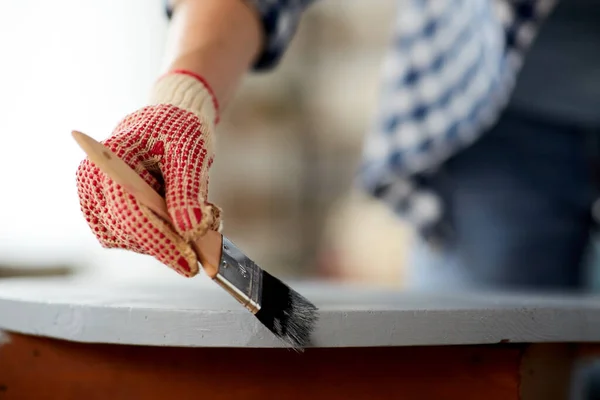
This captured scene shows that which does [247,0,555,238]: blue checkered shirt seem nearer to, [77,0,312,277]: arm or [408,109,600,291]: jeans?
[408,109,600,291]: jeans

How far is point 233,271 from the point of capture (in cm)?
50

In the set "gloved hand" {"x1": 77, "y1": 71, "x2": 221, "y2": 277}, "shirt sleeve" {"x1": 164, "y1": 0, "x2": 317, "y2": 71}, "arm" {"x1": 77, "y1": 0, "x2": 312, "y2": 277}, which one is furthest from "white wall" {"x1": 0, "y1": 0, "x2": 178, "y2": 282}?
"gloved hand" {"x1": 77, "y1": 71, "x2": 221, "y2": 277}

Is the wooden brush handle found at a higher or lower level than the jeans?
higher

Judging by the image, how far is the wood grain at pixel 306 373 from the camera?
1.73ft

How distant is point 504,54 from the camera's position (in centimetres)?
98

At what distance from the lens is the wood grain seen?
53 cm

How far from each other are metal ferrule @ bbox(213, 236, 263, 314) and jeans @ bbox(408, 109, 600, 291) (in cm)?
68

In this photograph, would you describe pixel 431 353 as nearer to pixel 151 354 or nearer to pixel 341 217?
pixel 151 354

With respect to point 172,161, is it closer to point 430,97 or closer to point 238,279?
point 238,279

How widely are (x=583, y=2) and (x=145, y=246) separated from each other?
83cm

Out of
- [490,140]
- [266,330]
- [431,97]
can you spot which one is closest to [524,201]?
[490,140]

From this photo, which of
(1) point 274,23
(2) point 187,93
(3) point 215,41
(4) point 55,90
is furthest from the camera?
(4) point 55,90

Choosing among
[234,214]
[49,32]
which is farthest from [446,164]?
[234,214]

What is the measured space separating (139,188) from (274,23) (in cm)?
41
